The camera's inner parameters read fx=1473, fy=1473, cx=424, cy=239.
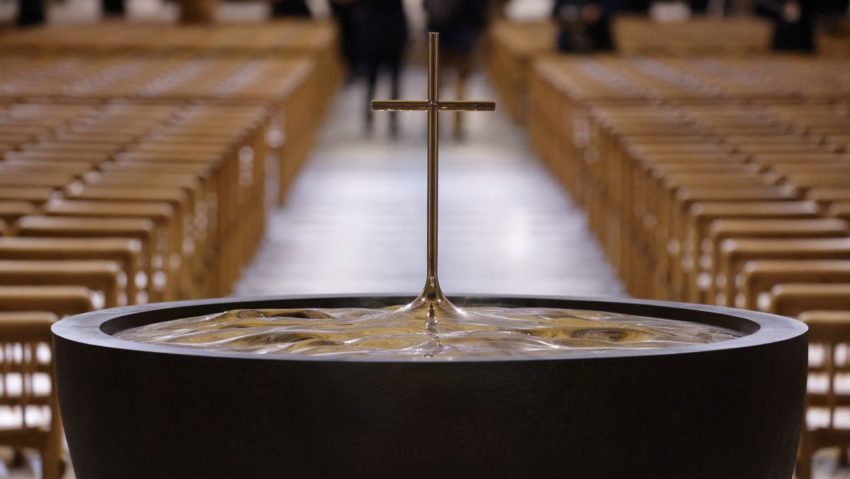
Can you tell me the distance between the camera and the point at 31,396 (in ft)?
10.4

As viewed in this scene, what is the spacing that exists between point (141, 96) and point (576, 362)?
752cm

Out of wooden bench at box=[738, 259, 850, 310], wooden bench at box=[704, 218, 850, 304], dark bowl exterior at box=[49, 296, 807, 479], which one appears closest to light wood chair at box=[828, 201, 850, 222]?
wooden bench at box=[704, 218, 850, 304]

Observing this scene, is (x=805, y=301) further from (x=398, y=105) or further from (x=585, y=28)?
(x=585, y=28)

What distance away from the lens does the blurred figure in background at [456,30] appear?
12281mm

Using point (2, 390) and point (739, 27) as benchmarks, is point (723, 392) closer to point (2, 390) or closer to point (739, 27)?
point (2, 390)

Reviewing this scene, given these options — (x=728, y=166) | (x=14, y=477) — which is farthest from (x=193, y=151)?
(x=14, y=477)

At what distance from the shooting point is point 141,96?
344 inches

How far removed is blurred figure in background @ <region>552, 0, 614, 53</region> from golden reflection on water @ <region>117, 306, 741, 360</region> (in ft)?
36.7

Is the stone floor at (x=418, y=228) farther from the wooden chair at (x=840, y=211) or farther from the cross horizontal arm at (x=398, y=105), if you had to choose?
the cross horizontal arm at (x=398, y=105)

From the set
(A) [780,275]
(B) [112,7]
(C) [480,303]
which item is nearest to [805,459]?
(A) [780,275]

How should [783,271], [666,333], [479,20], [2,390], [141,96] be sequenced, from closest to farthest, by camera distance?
[666,333] → [2,390] → [783,271] → [141,96] → [479,20]

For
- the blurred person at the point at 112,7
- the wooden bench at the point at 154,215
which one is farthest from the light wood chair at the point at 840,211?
the blurred person at the point at 112,7

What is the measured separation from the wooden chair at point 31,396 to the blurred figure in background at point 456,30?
9149mm

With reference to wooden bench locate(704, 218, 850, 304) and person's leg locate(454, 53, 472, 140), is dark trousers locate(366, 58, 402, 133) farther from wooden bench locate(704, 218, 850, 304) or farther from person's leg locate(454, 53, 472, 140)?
wooden bench locate(704, 218, 850, 304)
